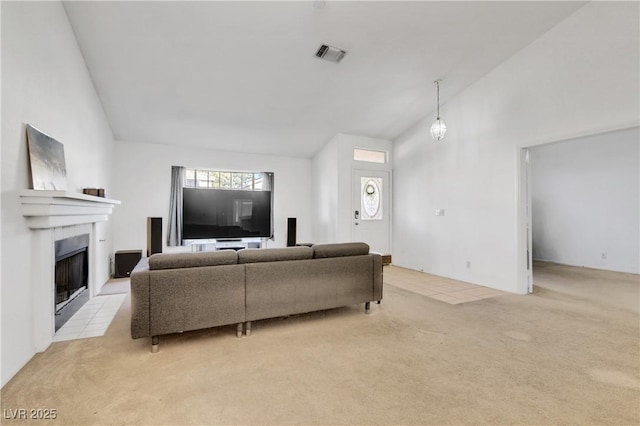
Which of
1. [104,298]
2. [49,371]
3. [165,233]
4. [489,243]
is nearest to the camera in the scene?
[49,371]

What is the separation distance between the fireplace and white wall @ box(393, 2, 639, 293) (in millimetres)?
5231

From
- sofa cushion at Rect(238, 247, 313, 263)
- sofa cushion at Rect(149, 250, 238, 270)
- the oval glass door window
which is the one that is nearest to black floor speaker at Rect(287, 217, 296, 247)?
the oval glass door window

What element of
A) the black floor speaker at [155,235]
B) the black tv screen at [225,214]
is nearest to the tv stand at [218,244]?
the black tv screen at [225,214]

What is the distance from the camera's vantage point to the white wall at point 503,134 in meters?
3.29

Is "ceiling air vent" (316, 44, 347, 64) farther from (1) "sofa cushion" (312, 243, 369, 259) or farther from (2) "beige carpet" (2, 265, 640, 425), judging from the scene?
(2) "beige carpet" (2, 265, 640, 425)

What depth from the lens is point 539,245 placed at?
275 inches

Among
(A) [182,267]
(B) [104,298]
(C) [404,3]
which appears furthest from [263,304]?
(C) [404,3]

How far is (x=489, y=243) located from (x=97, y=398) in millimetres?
4818

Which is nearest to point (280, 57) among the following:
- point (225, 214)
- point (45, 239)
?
point (45, 239)

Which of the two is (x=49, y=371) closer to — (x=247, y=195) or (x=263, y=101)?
(x=263, y=101)

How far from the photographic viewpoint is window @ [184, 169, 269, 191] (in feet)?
19.8

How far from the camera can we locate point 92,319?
3.04 metres

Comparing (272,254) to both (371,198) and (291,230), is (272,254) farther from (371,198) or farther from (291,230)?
(371,198)

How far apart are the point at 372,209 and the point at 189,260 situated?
174 inches
